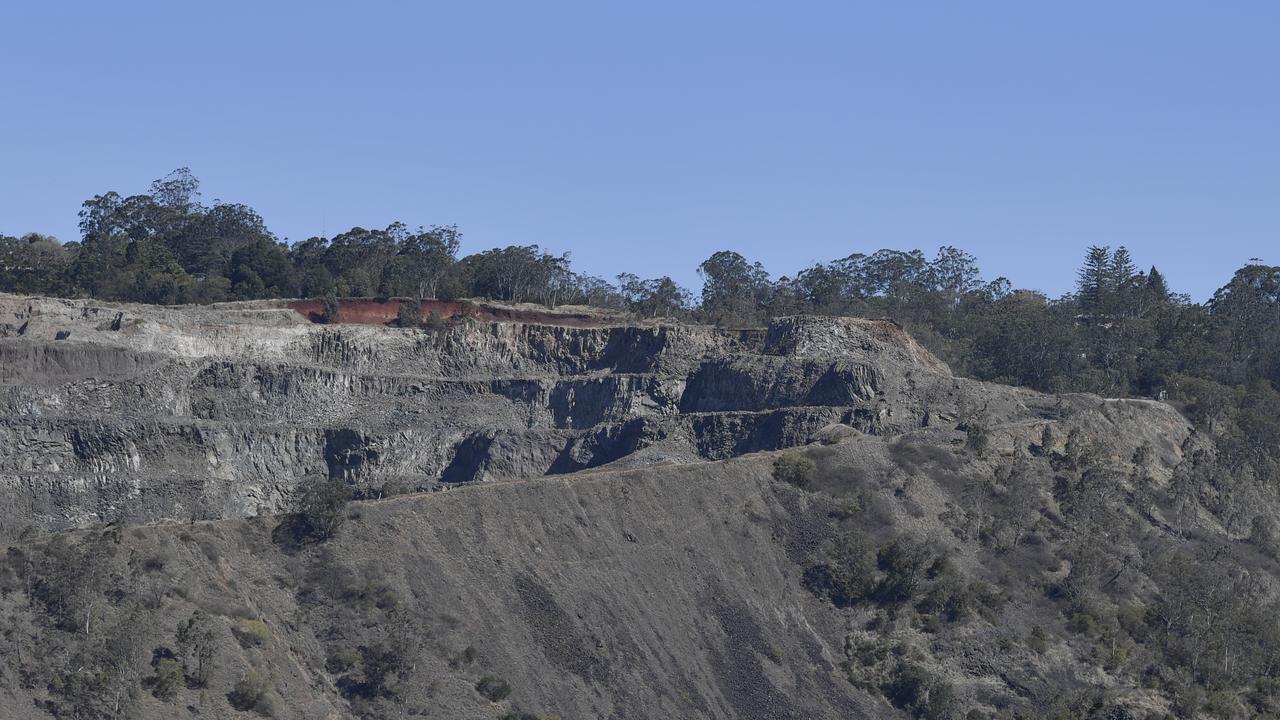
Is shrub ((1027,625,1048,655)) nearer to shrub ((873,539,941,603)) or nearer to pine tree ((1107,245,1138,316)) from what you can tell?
shrub ((873,539,941,603))

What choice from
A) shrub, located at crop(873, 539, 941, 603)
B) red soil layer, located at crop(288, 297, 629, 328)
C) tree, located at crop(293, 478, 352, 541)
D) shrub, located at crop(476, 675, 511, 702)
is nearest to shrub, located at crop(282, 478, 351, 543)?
tree, located at crop(293, 478, 352, 541)

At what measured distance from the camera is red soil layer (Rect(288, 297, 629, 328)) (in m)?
113

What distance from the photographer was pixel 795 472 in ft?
294

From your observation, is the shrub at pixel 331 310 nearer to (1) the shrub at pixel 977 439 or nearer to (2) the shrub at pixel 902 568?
(1) the shrub at pixel 977 439

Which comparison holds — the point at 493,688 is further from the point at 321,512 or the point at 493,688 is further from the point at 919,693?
the point at 919,693

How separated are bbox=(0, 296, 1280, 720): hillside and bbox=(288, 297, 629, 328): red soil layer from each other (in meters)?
2.29

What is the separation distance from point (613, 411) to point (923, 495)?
2021 cm

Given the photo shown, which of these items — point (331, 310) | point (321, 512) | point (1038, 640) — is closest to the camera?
point (321, 512)

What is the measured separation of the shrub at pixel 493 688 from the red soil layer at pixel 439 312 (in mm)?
44654

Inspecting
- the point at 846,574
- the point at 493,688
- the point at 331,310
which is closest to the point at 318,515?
the point at 493,688

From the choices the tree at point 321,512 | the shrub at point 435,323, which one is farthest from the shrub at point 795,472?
the shrub at point 435,323

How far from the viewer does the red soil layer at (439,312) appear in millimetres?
113188

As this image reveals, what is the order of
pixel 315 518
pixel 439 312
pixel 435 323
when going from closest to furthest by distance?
pixel 315 518
pixel 435 323
pixel 439 312

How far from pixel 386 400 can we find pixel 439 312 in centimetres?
1355
